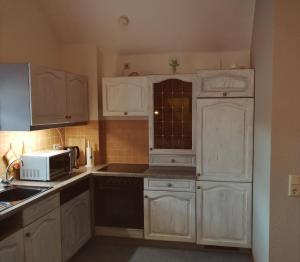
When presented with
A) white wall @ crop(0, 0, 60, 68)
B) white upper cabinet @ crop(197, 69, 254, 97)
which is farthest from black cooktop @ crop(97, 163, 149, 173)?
white wall @ crop(0, 0, 60, 68)

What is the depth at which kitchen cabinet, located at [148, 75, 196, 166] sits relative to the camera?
3.58 meters

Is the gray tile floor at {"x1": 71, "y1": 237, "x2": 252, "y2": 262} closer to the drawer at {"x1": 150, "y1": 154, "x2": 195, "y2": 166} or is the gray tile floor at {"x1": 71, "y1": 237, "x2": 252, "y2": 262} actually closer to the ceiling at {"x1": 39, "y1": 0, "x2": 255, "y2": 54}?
the drawer at {"x1": 150, "y1": 154, "x2": 195, "y2": 166}

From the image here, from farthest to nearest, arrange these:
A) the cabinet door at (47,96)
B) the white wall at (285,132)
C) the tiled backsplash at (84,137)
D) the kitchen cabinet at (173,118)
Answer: the tiled backsplash at (84,137)
the kitchen cabinet at (173,118)
the cabinet door at (47,96)
the white wall at (285,132)

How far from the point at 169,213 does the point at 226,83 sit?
1520mm

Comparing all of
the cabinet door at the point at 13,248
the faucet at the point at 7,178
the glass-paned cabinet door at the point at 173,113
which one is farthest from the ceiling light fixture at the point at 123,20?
the cabinet door at the point at 13,248

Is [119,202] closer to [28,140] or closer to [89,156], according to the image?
[89,156]

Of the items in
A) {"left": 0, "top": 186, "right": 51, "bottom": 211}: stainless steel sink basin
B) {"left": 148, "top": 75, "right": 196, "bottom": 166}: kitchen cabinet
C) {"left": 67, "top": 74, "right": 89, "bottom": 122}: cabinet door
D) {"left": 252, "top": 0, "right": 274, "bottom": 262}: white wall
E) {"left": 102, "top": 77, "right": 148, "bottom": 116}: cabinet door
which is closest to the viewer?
{"left": 252, "top": 0, "right": 274, "bottom": 262}: white wall

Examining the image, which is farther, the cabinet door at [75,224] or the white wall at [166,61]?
the white wall at [166,61]

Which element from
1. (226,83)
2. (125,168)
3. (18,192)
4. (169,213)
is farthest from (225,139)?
(18,192)

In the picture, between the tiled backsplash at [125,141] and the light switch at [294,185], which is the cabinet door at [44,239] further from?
the light switch at [294,185]

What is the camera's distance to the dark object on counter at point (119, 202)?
350 cm

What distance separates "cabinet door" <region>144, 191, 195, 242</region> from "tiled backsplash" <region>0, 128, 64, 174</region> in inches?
51.6

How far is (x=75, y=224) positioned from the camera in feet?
10.6

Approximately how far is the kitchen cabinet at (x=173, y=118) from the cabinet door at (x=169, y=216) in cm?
45
